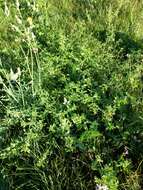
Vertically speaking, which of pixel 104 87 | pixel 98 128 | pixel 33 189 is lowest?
pixel 33 189

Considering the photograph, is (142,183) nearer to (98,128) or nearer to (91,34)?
(98,128)

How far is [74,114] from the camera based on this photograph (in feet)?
10.3

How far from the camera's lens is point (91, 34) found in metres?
4.01

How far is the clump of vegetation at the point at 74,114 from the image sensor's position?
2.99 metres

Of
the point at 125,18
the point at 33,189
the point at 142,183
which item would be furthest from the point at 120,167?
the point at 125,18

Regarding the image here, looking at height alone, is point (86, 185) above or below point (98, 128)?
below

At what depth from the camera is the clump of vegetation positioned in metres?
2.99

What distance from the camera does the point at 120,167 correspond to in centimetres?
293

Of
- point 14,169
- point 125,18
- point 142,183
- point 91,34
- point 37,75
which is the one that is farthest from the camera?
point 125,18

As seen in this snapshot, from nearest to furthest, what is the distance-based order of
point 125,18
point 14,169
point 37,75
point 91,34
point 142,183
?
point 142,183 < point 14,169 < point 37,75 < point 91,34 < point 125,18

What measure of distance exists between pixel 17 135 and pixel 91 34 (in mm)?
1242

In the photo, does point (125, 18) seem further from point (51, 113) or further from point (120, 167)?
point (120, 167)

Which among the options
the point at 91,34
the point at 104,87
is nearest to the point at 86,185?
the point at 104,87

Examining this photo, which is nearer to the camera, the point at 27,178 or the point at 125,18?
the point at 27,178
